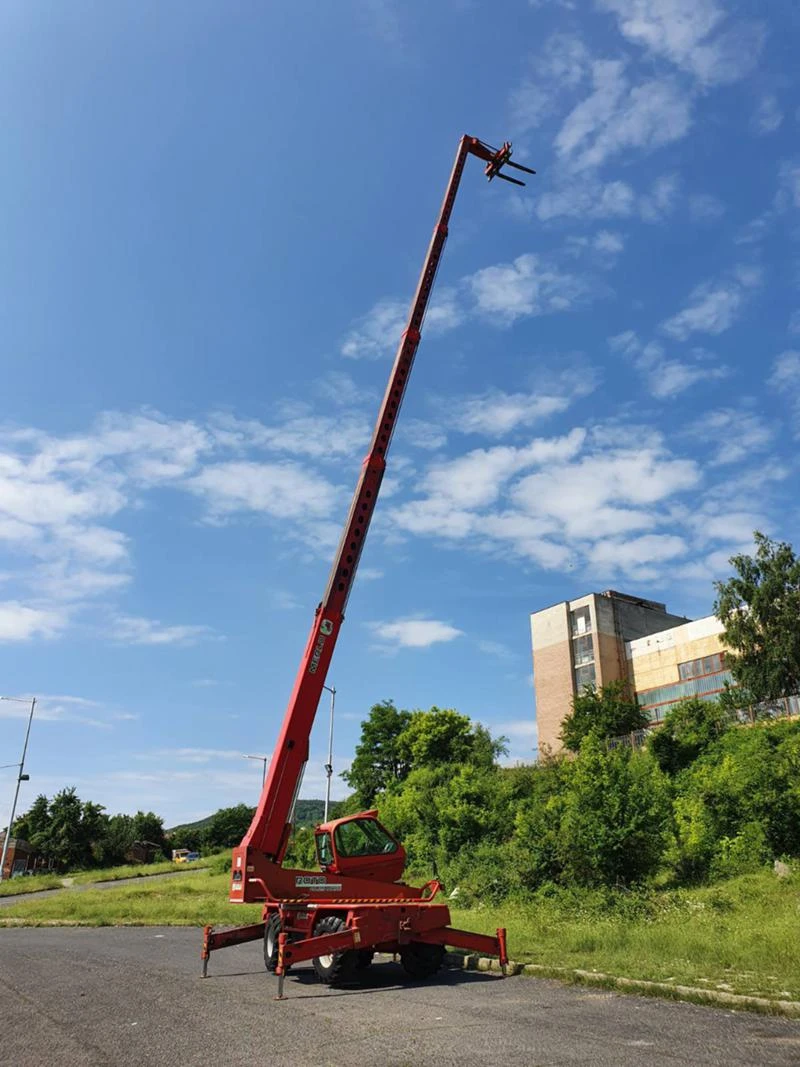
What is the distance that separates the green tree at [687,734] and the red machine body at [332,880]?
87.9 ft

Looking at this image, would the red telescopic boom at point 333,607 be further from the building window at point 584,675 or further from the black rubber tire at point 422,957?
the building window at point 584,675

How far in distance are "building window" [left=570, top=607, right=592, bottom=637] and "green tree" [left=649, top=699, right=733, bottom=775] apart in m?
36.2

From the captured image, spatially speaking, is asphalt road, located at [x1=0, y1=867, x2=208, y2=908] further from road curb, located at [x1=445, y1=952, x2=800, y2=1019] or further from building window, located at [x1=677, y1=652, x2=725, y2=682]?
building window, located at [x1=677, y1=652, x2=725, y2=682]

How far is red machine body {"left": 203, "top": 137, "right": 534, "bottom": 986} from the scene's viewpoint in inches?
452

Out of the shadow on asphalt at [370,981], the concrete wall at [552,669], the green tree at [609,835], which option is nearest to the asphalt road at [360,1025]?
the shadow on asphalt at [370,981]

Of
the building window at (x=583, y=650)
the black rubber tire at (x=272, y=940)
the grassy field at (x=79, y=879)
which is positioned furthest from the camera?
the building window at (x=583, y=650)

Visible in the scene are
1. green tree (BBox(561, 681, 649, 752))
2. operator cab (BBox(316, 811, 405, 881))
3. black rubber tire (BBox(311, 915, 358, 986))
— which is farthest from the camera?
green tree (BBox(561, 681, 649, 752))

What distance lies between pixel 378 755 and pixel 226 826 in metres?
75.6

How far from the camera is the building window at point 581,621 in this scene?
7656 cm

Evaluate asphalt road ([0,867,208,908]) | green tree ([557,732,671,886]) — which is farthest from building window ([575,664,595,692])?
green tree ([557,732,671,886])

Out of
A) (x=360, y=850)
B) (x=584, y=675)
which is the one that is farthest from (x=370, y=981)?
(x=584, y=675)

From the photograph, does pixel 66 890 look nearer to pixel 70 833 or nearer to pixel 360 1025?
pixel 70 833

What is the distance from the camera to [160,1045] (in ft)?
24.8

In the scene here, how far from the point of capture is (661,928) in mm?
14156
